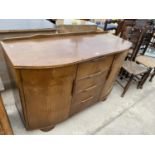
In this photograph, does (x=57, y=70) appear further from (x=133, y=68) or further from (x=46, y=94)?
(x=133, y=68)

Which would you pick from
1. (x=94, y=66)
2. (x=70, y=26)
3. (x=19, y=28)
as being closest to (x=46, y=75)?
(x=94, y=66)

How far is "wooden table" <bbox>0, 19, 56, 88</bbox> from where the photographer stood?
155 cm

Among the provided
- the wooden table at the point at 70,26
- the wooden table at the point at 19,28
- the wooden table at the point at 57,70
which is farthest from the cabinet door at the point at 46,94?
the wooden table at the point at 70,26

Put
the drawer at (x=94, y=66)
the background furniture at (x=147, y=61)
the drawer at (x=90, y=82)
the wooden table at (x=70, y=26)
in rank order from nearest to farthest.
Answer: the drawer at (x=94, y=66) < the drawer at (x=90, y=82) < the wooden table at (x=70, y=26) < the background furniture at (x=147, y=61)

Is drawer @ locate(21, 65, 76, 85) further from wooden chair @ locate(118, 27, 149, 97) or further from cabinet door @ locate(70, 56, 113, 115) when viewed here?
wooden chair @ locate(118, 27, 149, 97)

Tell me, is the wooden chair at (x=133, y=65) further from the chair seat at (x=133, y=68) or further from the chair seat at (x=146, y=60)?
the chair seat at (x=146, y=60)

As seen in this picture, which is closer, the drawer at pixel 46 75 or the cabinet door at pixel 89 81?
the drawer at pixel 46 75

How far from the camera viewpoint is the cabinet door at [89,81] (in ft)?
3.98

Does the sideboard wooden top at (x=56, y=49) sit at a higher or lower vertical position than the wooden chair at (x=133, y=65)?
higher

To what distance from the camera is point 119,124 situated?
5.73 feet

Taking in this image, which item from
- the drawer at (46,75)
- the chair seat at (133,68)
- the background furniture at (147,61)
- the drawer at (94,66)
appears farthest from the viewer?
the background furniture at (147,61)

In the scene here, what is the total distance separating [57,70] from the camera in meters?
1.03
